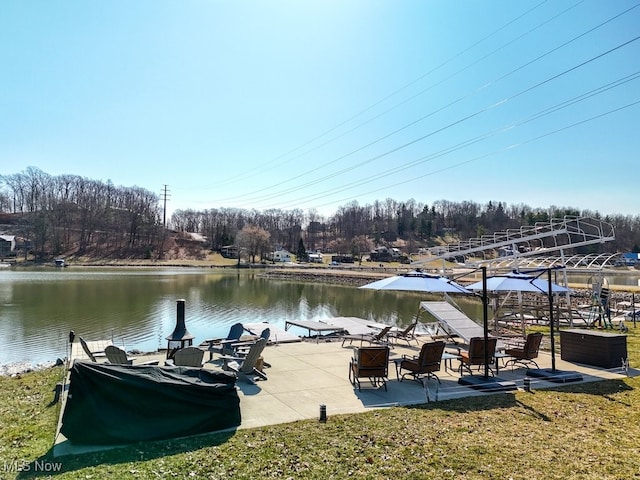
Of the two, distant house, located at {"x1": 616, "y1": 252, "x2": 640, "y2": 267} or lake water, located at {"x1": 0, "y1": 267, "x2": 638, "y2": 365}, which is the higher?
distant house, located at {"x1": 616, "y1": 252, "x2": 640, "y2": 267}

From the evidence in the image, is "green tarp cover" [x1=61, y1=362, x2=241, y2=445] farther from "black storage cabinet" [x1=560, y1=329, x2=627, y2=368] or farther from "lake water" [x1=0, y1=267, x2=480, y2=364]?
"lake water" [x1=0, y1=267, x2=480, y2=364]

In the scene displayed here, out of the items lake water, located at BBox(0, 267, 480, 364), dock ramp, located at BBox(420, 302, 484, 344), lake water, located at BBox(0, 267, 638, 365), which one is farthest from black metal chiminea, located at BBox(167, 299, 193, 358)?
dock ramp, located at BBox(420, 302, 484, 344)

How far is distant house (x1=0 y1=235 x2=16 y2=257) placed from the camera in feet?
272

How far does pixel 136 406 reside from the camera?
5.59 m

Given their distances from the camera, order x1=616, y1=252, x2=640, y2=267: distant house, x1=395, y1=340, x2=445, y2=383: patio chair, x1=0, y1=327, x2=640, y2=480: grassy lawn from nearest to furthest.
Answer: x1=0, y1=327, x2=640, y2=480: grassy lawn < x1=395, y1=340, x2=445, y2=383: patio chair < x1=616, y1=252, x2=640, y2=267: distant house

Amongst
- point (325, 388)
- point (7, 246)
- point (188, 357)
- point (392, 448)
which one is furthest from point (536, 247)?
point (7, 246)

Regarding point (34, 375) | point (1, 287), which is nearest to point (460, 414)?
point (34, 375)

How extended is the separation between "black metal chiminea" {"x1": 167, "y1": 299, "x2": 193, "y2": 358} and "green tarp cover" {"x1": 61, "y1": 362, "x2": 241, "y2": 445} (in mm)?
4158

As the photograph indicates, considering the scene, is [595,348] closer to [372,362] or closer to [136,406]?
[372,362]

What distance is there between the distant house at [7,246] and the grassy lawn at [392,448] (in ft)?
306

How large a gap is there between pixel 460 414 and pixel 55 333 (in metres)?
17.5

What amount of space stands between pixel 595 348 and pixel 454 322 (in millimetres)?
3588

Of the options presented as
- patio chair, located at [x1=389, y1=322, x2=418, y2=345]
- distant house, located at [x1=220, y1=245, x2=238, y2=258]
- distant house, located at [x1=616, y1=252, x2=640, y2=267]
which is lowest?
patio chair, located at [x1=389, y1=322, x2=418, y2=345]

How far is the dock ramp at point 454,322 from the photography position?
12055mm
